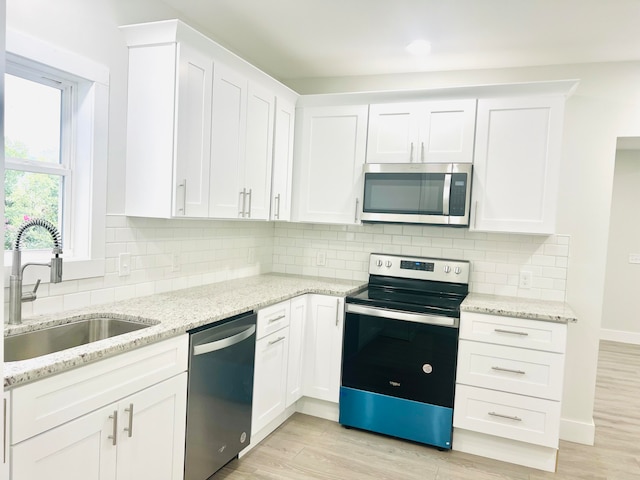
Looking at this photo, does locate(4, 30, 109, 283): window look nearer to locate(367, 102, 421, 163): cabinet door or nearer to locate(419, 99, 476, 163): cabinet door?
locate(367, 102, 421, 163): cabinet door

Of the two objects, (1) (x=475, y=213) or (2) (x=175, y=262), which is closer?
(2) (x=175, y=262)

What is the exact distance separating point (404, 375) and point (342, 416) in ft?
1.78

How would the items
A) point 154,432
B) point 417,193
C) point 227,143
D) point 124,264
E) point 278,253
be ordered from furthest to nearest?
1. point 278,253
2. point 417,193
3. point 227,143
4. point 124,264
5. point 154,432

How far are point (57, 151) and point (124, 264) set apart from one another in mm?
639

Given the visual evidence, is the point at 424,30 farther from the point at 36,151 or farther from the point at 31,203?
the point at 31,203

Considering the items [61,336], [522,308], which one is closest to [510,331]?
[522,308]

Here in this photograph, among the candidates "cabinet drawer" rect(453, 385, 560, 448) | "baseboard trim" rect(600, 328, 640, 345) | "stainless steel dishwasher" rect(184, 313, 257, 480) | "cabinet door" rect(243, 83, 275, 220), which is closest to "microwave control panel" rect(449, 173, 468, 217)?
"cabinet drawer" rect(453, 385, 560, 448)

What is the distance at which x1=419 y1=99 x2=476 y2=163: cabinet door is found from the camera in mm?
3031

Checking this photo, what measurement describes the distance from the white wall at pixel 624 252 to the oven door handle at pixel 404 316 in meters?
3.91

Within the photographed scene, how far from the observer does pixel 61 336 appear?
6.39 feet

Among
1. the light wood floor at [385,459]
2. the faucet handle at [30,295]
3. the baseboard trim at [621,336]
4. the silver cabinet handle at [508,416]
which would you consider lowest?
the light wood floor at [385,459]

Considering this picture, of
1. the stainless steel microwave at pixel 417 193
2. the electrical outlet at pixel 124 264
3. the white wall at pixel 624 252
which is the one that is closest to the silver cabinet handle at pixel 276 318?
the electrical outlet at pixel 124 264

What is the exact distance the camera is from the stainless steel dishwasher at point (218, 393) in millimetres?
2055

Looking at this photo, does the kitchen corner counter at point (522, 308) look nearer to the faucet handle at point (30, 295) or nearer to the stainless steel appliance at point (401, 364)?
the stainless steel appliance at point (401, 364)
